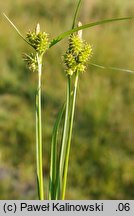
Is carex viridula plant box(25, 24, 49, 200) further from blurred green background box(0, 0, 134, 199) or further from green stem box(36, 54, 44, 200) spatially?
blurred green background box(0, 0, 134, 199)

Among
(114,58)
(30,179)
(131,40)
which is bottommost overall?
(30,179)

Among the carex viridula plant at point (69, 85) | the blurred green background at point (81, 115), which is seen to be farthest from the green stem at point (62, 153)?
the blurred green background at point (81, 115)

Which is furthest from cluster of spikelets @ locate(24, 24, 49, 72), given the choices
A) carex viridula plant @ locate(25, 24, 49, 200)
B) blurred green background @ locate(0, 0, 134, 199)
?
blurred green background @ locate(0, 0, 134, 199)

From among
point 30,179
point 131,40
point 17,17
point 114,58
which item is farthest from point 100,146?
point 17,17

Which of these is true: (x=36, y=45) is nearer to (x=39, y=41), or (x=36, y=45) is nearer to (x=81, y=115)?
(x=39, y=41)

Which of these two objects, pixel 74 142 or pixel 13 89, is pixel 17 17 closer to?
pixel 13 89
